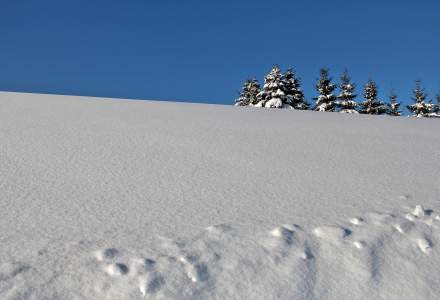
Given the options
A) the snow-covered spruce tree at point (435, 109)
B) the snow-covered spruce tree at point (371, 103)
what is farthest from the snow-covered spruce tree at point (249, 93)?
the snow-covered spruce tree at point (435, 109)

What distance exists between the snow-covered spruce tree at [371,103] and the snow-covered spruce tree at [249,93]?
753cm

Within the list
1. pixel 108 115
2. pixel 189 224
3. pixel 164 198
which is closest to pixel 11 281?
pixel 189 224

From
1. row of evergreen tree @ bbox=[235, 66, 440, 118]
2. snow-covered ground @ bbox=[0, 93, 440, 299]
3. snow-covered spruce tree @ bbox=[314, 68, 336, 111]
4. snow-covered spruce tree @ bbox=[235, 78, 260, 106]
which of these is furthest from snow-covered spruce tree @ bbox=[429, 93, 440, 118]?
snow-covered ground @ bbox=[0, 93, 440, 299]

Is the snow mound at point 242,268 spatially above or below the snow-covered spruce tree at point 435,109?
below

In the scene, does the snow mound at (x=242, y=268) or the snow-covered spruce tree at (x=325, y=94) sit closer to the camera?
the snow mound at (x=242, y=268)

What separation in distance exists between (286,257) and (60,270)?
37.2 inches

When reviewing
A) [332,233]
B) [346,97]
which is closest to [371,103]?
[346,97]

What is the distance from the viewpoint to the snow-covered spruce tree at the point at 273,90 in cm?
2264

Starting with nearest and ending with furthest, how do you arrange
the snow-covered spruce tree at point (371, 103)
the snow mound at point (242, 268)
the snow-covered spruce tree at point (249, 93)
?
the snow mound at point (242, 268) < the snow-covered spruce tree at point (371, 103) < the snow-covered spruce tree at point (249, 93)

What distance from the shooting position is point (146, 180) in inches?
95.6

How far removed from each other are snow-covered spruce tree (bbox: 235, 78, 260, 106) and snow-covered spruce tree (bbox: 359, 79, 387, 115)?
24.7 ft

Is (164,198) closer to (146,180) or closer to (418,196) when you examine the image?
(146,180)

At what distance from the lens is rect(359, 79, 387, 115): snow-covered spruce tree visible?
24.3 meters

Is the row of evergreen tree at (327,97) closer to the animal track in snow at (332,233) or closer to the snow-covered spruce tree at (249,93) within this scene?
the snow-covered spruce tree at (249,93)
